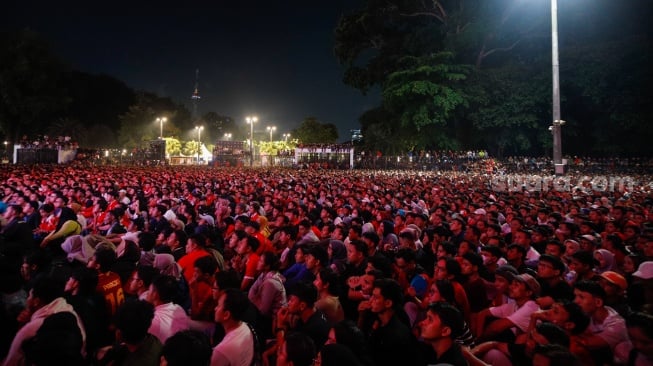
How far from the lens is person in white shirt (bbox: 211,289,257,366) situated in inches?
121

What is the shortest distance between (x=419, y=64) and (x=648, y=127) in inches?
606

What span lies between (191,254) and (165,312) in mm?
1923

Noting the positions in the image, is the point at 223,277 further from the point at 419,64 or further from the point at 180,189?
the point at 419,64

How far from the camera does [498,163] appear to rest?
24.4 metres

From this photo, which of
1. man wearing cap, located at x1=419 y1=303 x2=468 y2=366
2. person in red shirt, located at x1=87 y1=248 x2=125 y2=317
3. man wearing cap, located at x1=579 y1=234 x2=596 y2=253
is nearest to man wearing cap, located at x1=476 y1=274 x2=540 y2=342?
man wearing cap, located at x1=419 y1=303 x2=468 y2=366

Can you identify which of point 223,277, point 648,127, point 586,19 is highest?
point 586,19

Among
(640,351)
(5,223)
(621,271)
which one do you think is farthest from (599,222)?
(5,223)

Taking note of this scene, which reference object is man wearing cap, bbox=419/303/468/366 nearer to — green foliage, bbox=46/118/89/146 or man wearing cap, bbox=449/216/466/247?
man wearing cap, bbox=449/216/466/247

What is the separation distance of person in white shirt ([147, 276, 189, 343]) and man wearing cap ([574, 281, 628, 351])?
3.38 metres

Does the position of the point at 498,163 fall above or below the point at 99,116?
below

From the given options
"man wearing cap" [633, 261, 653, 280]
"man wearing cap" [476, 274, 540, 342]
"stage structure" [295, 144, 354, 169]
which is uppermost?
"stage structure" [295, 144, 354, 169]

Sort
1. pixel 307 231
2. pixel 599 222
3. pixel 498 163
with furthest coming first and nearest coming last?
pixel 498 163 < pixel 599 222 < pixel 307 231

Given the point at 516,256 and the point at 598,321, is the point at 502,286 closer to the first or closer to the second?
the point at 598,321

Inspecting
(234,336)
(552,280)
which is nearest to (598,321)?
(552,280)
